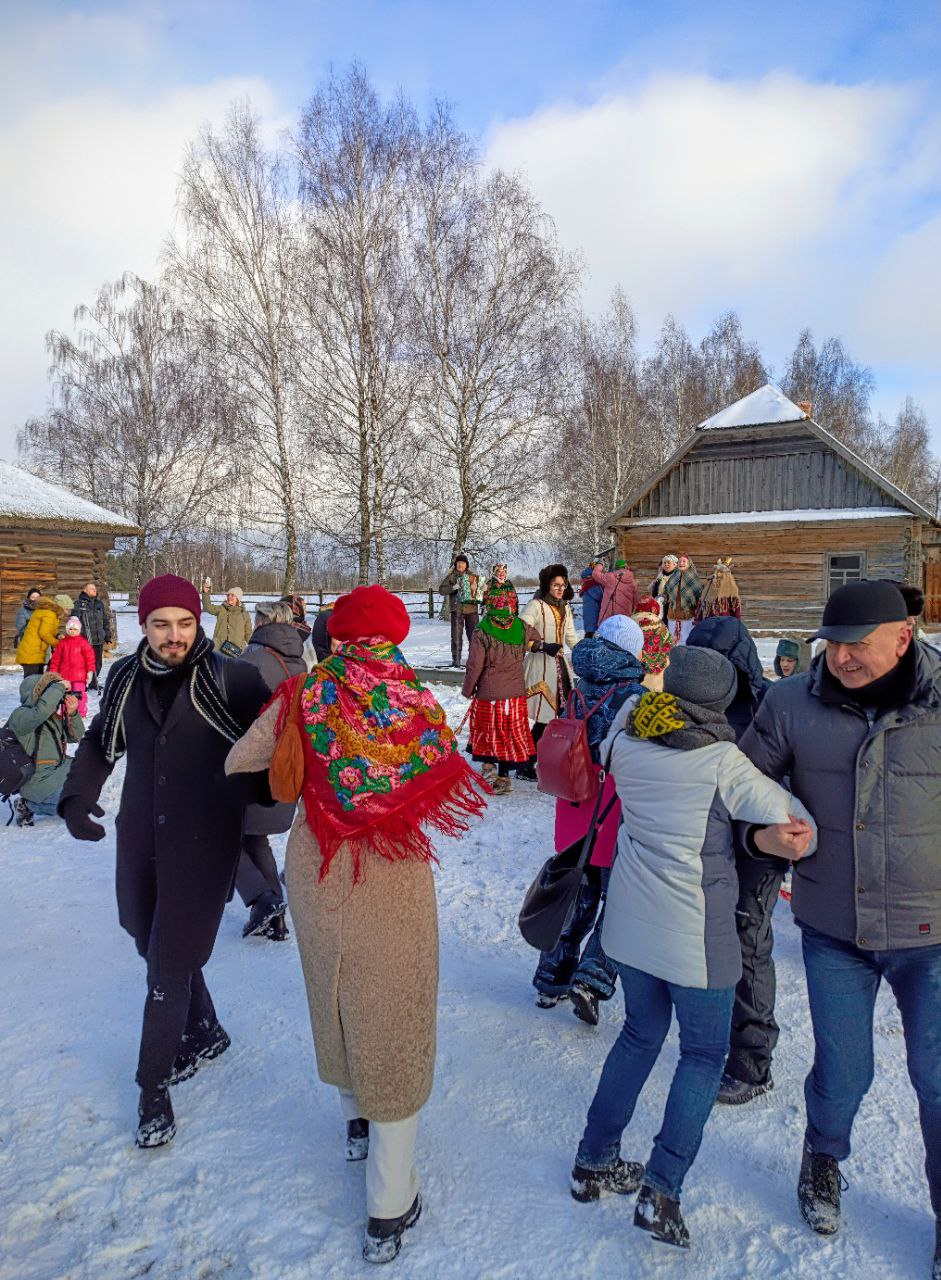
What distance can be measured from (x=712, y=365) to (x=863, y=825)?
33.9 metres

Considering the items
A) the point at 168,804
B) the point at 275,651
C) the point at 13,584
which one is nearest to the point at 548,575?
Result: the point at 275,651

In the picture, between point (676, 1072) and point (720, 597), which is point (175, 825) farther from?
point (720, 597)

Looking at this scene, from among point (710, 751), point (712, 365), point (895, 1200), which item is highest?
point (712, 365)

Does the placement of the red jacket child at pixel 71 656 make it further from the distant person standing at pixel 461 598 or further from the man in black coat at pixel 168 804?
the distant person standing at pixel 461 598

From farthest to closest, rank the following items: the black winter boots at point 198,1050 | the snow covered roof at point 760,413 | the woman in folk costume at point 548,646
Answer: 1. the snow covered roof at point 760,413
2. the woman in folk costume at point 548,646
3. the black winter boots at point 198,1050

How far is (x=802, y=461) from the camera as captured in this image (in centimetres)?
1850

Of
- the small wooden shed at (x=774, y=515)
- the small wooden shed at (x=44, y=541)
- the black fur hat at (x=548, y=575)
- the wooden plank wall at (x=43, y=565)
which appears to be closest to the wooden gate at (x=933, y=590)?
the small wooden shed at (x=774, y=515)

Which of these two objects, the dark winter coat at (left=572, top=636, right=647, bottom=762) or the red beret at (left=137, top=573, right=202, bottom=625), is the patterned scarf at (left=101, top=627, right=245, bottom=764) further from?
the dark winter coat at (left=572, top=636, right=647, bottom=762)

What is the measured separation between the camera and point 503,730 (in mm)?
6672

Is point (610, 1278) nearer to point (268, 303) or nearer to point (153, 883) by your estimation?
point (153, 883)

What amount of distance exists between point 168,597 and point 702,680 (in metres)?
1.74

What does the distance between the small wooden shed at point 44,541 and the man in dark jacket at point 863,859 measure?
16288 mm

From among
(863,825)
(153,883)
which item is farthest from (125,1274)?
(863,825)

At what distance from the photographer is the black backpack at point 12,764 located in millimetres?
5602
